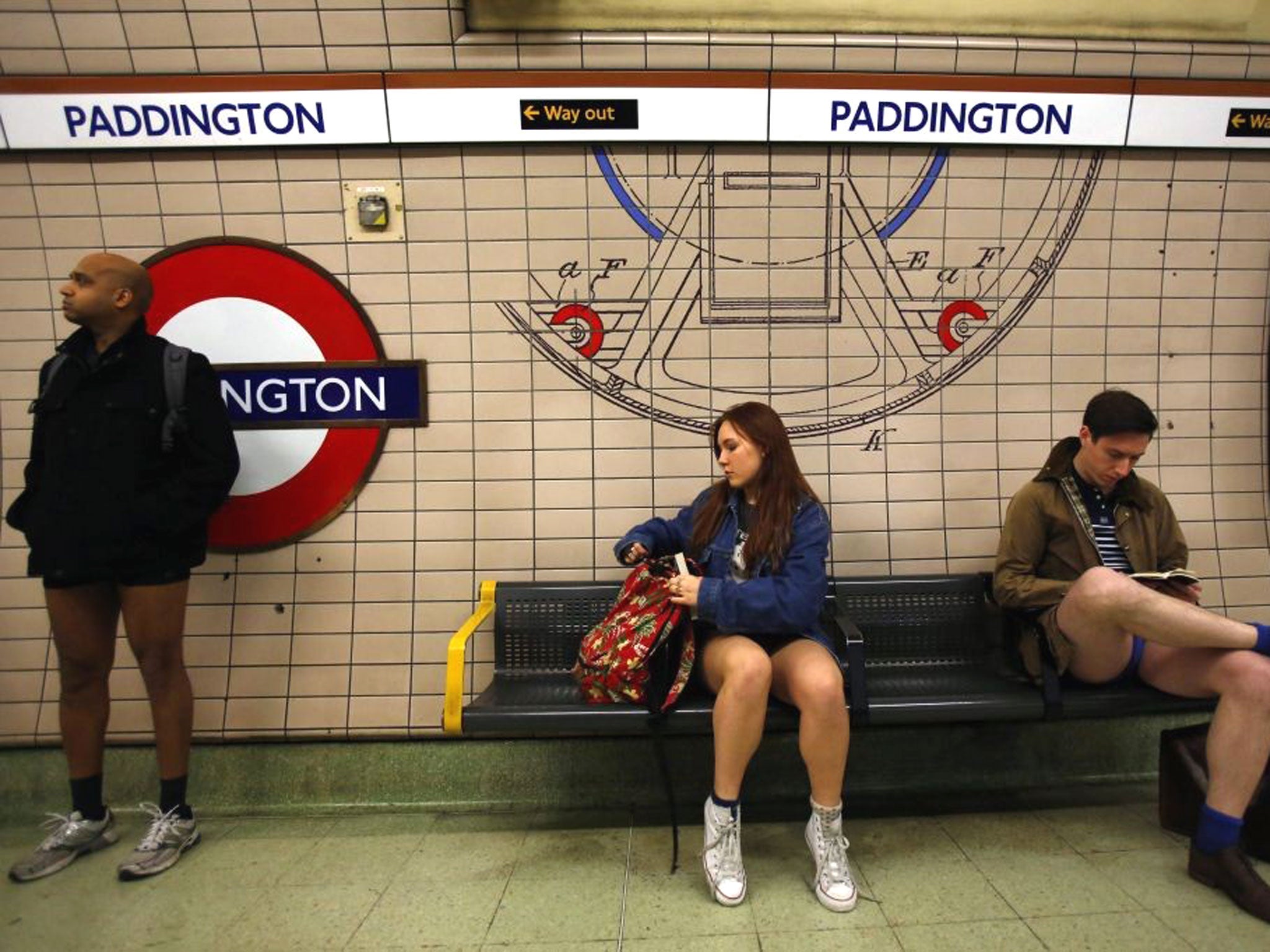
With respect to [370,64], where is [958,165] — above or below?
below

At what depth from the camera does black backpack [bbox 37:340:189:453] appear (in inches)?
85.3

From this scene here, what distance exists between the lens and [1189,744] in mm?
2139

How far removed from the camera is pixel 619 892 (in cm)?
201

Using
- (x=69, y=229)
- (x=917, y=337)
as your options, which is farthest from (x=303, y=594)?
(x=917, y=337)

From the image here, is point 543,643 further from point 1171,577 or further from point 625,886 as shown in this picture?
point 1171,577

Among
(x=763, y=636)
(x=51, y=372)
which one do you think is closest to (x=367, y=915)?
(x=763, y=636)

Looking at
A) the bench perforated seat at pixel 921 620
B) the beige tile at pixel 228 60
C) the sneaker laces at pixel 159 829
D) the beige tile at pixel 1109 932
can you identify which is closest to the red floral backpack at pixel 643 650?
the bench perforated seat at pixel 921 620

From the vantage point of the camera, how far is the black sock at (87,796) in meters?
2.28

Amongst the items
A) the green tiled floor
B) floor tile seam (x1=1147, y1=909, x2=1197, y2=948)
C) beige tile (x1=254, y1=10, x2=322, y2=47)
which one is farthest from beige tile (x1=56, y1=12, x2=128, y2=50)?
floor tile seam (x1=1147, y1=909, x2=1197, y2=948)

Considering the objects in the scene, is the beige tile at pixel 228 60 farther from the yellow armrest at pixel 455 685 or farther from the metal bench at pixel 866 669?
the yellow armrest at pixel 455 685

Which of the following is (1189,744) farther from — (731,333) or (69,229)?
(69,229)

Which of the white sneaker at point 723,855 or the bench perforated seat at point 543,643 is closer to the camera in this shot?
the white sneaker at point 723,855

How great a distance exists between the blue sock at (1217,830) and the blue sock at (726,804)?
52.0 inches

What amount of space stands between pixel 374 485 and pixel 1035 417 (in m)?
2.57
